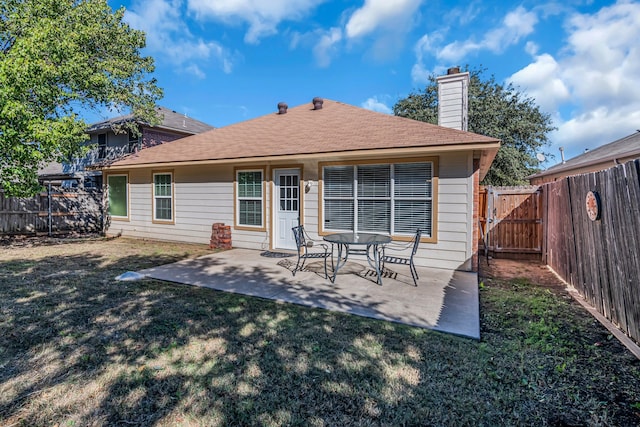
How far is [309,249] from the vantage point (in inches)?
315

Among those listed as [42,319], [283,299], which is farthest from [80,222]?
[283,299]

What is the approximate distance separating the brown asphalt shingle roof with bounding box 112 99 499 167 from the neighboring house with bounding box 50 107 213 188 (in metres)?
6.79

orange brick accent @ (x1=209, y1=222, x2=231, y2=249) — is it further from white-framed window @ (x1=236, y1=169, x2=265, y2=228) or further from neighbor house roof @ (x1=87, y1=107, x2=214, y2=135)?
neighbor house roof @ (x1=87, y1=107, x2=214, y2=135)

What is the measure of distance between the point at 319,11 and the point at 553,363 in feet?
43.7

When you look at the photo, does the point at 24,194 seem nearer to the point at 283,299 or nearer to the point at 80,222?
the point at 80,222

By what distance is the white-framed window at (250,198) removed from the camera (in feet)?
28.7

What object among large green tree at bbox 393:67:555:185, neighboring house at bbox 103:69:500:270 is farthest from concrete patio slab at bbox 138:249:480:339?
large green tree at bbox 393:67:555:185

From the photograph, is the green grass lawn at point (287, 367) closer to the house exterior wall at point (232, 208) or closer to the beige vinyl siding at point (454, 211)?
the beige vinyl siding at point (454, 211)

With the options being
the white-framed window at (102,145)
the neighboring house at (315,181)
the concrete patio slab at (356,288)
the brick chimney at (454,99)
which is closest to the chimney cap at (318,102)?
the neighboring house at (315,181)

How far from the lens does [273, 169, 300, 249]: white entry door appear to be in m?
8.28

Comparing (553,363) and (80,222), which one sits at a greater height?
(80,222)

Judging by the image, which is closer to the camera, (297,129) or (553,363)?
(553,363)

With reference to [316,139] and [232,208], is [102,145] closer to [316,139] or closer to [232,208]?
[232,208]

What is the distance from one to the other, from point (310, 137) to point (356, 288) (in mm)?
4664
